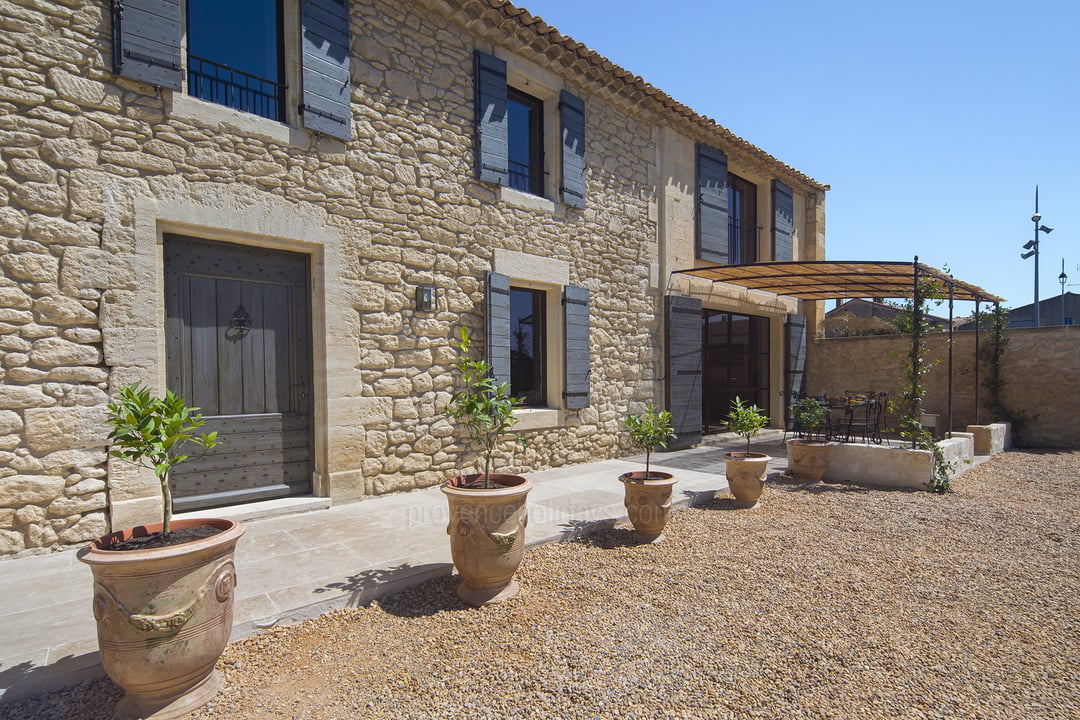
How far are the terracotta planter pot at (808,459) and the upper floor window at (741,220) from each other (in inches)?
156

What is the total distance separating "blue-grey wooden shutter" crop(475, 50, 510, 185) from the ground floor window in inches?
187

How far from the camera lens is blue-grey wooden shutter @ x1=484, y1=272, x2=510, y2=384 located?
211 inches

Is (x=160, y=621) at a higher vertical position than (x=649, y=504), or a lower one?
higher

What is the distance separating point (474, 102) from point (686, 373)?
14.3 ft

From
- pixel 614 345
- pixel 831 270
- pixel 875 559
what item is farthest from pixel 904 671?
pixel 831 270

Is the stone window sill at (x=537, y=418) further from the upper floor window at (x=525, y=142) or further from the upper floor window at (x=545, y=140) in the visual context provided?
the upper floor window at (x=525, y=142)

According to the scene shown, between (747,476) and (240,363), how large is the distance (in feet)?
14.0

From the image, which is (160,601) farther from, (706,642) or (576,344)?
(576,344)

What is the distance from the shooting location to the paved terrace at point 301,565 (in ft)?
7.29

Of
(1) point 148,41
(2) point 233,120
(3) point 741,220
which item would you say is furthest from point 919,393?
(1) point 148,41

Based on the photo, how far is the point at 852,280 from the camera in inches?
302

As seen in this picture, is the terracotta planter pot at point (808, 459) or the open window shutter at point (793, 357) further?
the open window shutter at point (793, 357)

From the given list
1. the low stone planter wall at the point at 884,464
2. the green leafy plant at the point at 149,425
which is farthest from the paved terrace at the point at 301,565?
the low stone planter wall at the point at 884,464

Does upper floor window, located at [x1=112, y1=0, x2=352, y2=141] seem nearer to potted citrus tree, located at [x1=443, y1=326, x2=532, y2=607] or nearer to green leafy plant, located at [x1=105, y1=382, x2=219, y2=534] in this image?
potted citrus tree, located at [x1=443, y1=326, x2=532, y2=607]
